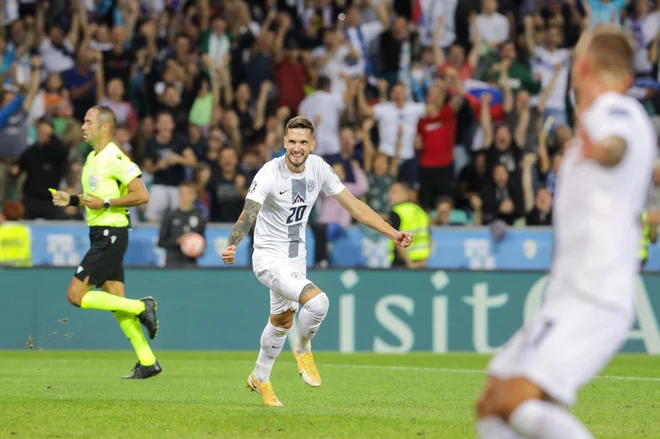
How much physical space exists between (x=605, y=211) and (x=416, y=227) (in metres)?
13.0

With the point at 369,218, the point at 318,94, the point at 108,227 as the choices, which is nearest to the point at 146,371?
the point at 108,227

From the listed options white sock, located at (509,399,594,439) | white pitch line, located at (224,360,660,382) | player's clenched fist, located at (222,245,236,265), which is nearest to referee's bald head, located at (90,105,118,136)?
player's clenched fist, located at (222,245,236,265)

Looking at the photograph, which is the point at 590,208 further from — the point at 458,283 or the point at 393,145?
the point at 393,145

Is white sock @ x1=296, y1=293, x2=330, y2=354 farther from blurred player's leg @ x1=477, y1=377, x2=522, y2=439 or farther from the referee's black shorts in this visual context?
blurred player's leg @ x1=477, y1=377, x2=522, y2=439

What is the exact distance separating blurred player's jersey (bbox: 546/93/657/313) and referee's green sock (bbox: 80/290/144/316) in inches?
293

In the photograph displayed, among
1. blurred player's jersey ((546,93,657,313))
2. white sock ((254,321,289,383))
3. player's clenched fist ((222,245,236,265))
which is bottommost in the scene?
white sock ((254,321,289,383))

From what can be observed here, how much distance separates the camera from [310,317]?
32.3 ft

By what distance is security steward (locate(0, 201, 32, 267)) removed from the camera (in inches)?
679

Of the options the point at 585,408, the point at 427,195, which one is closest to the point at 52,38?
the point at 427,195

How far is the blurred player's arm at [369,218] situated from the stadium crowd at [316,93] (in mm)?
7891

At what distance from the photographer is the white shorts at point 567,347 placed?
15.5 feet

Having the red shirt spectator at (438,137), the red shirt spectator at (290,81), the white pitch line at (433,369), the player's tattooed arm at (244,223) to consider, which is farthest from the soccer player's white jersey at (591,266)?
the red shirt spectator at (290,81)

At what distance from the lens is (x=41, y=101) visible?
19.7m

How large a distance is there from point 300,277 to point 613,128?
17.6 ft
